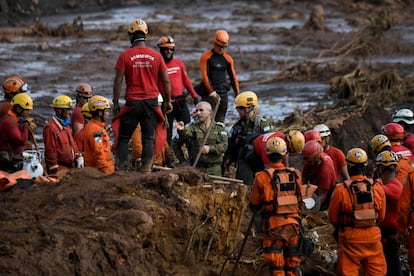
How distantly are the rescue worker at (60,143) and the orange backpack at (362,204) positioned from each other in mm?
3985

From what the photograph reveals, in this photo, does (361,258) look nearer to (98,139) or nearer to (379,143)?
(379,143)

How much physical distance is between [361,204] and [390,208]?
117 cm

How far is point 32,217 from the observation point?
11.0 meters

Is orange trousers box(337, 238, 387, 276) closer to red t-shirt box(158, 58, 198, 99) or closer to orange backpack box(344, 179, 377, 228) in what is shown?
orange backpack box(344, 179, 377, 228)

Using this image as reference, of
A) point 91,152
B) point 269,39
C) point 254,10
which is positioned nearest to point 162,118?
point 91,152

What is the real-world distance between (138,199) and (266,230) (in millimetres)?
1546

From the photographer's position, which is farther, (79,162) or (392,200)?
(79,162)

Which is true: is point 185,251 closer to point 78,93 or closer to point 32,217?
point 32,217

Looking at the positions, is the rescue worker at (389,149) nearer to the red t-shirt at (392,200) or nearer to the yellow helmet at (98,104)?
the red t-shirt at (392,200)

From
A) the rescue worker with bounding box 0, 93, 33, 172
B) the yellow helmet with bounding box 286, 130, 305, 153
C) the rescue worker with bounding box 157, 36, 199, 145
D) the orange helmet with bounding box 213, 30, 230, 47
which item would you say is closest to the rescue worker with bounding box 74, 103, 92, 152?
the rescue worker with bounding box 0, 93, 33, 172

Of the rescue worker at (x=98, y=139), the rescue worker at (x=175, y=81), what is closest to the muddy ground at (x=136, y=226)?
the rescue worker at (x=98, y=139)

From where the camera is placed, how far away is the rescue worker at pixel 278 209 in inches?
458

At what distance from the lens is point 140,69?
45.4 feet

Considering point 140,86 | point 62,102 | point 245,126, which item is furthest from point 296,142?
point 62,102
